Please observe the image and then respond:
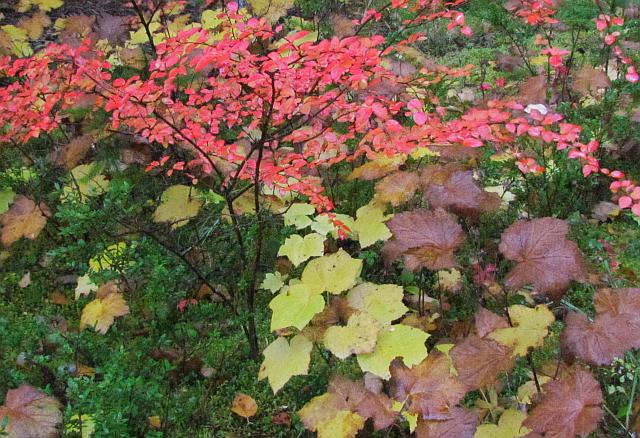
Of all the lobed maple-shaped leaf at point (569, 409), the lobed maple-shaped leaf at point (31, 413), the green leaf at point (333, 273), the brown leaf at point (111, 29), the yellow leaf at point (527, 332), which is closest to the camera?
the lobed maple-shaped leaf at point (569, 409)

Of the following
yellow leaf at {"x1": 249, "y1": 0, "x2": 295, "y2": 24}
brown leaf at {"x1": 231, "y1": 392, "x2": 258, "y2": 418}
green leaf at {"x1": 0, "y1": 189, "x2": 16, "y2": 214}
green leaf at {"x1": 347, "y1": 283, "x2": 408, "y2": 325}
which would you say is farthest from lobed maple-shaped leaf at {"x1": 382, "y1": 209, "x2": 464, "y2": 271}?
yellow leaf at {"x1": 249, "y1": 0, "x2": 295, "y2": 24}

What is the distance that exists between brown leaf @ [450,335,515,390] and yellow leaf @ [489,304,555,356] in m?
0.14

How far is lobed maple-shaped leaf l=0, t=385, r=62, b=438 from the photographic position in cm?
196

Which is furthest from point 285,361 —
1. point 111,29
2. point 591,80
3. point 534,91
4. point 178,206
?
point 111,29

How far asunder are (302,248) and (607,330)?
130 cm

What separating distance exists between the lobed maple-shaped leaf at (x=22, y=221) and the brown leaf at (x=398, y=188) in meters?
1.80

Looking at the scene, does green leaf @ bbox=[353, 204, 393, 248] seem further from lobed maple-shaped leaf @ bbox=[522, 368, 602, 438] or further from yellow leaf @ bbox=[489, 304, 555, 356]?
lobed maple-shaped leaf @ bbox=[522, 368, 602, 438]

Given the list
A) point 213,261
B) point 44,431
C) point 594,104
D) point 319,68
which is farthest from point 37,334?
point 594,104

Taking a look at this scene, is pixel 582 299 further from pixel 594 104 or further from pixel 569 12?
pixel 569 12

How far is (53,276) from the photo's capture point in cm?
325

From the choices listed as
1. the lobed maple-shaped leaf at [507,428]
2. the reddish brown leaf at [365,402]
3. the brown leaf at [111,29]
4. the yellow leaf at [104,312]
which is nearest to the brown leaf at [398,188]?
the reddish brown leaf at [365,402]

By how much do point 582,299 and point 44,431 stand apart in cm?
256

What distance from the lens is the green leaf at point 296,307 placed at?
6.48 ft

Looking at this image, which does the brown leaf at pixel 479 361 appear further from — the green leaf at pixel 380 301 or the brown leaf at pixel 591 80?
the brown leaf at pixel 591 80
